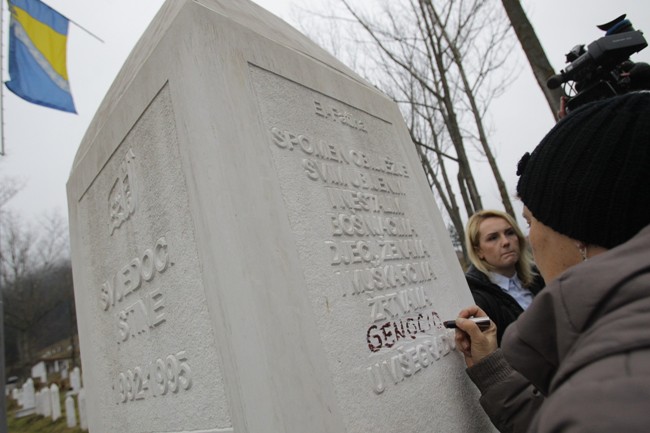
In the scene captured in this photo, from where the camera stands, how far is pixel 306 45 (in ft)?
8.07

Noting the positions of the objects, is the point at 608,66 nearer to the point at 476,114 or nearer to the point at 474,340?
the point at 474,340

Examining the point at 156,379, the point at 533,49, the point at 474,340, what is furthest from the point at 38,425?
the point at 533,49

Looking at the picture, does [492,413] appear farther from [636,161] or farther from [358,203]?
[636,161]

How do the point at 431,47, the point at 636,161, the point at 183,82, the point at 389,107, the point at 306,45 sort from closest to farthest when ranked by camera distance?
the point at 636,161, the point at 183,82, the point at 306,45, the point at 389,107, the point at 431,47

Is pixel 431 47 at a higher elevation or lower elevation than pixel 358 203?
higher

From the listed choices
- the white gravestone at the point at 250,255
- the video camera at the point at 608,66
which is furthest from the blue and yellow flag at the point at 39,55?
the video camera at the point at 608,66

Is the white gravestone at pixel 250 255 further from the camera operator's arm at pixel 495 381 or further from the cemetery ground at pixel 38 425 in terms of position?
the cemetery ground at pixel 38 425

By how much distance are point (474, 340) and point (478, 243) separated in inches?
51.3

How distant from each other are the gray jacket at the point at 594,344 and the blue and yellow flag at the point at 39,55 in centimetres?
671

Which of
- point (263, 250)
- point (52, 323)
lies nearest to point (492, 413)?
point (263, 250)

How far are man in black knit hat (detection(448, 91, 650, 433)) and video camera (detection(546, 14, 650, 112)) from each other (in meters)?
1.54

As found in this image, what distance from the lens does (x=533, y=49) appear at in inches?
181

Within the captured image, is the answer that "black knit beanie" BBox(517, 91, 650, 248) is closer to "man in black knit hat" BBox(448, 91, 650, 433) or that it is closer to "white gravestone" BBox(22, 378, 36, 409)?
"man in black knit hat" BBox(448, 91, 650, 433)

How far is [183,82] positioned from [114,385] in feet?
5.07
